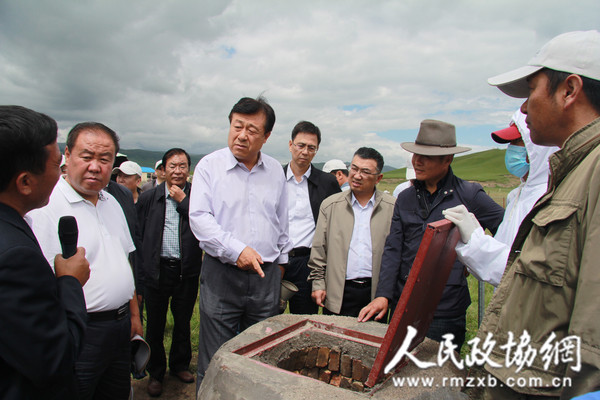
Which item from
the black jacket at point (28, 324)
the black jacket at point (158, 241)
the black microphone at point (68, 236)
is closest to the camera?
the black jacket at point (28, 324)

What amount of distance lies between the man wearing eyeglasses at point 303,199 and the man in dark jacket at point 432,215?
1232 millimetres

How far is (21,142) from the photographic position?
1.33m

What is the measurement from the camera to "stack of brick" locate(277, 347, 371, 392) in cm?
238

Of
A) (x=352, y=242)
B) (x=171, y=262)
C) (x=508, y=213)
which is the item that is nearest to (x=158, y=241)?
(x=171, y=262)

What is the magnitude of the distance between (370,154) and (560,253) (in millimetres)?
2594

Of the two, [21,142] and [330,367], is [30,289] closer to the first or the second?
[21,142]

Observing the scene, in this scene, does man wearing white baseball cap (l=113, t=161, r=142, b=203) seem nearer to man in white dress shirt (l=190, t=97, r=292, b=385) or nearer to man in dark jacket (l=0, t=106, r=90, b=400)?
man in white dress shirt (l=190, t=97, r=292, b=385)

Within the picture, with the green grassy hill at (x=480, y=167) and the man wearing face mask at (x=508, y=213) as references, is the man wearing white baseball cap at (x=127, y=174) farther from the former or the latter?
the green grassy hill at (x=480, y=167)

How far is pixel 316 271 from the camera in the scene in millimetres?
3508

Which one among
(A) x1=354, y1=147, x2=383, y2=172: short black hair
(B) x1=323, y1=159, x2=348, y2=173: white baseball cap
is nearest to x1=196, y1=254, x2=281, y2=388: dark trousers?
(A) x1=354, y1=147, x2=383, y2=172: short black hair

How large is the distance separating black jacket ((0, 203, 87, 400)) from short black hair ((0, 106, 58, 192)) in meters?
0.15

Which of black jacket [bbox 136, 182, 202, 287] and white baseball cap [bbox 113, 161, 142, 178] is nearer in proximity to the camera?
black jacket [bbox 136, 182, 202, 287]

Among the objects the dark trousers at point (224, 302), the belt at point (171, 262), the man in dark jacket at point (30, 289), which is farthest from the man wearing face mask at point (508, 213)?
the belt at point (171, 262)

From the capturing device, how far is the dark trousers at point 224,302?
2.78 m
